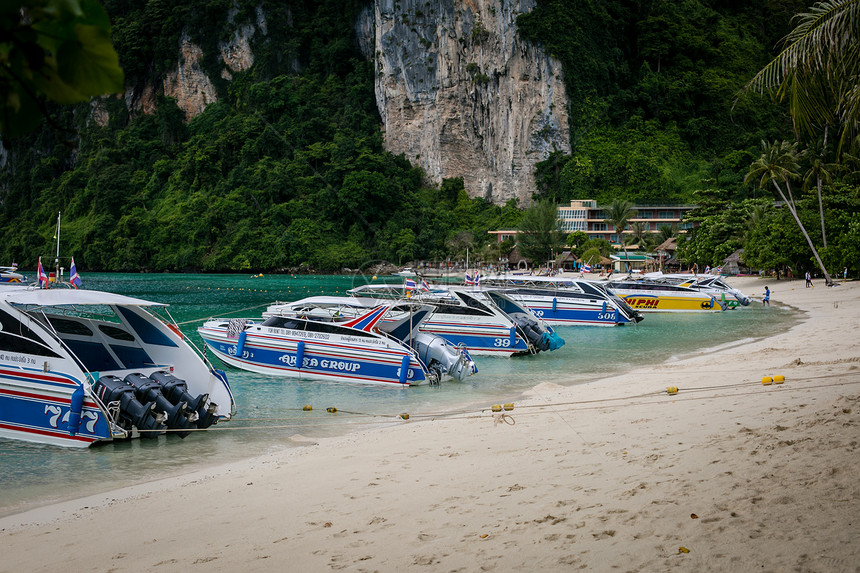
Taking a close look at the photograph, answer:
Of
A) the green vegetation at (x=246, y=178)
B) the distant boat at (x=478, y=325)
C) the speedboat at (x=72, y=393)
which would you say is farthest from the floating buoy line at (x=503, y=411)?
the green vegetation at (x=246, y=178)

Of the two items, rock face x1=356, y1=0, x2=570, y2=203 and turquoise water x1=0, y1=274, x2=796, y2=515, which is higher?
rock face x1=356, y1=0, x2=570, y2=203

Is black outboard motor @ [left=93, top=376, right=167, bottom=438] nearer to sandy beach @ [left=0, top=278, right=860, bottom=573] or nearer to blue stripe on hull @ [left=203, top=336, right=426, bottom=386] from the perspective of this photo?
sandy beach @ [left=0, top=278, right=860, bottom=573]

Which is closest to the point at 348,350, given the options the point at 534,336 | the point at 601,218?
the point at 534,336

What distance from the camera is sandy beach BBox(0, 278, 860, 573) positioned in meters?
4.82

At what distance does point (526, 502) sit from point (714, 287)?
129 ft

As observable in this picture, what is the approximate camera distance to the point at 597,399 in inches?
496

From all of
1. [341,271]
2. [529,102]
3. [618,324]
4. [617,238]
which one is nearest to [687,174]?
[617,238]

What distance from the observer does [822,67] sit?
8.41m

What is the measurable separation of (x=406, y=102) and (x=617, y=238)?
1704 inches

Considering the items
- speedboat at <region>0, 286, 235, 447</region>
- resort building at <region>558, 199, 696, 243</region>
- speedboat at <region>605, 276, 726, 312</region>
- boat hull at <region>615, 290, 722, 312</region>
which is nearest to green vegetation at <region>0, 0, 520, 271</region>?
resort building at <region>558, 199, 696, 243</region>

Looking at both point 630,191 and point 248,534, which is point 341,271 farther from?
point 248,534

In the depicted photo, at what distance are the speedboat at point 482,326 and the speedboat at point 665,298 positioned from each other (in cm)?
1735

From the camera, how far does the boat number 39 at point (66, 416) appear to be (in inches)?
426

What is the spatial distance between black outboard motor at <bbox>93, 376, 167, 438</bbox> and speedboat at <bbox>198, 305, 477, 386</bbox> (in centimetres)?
654
